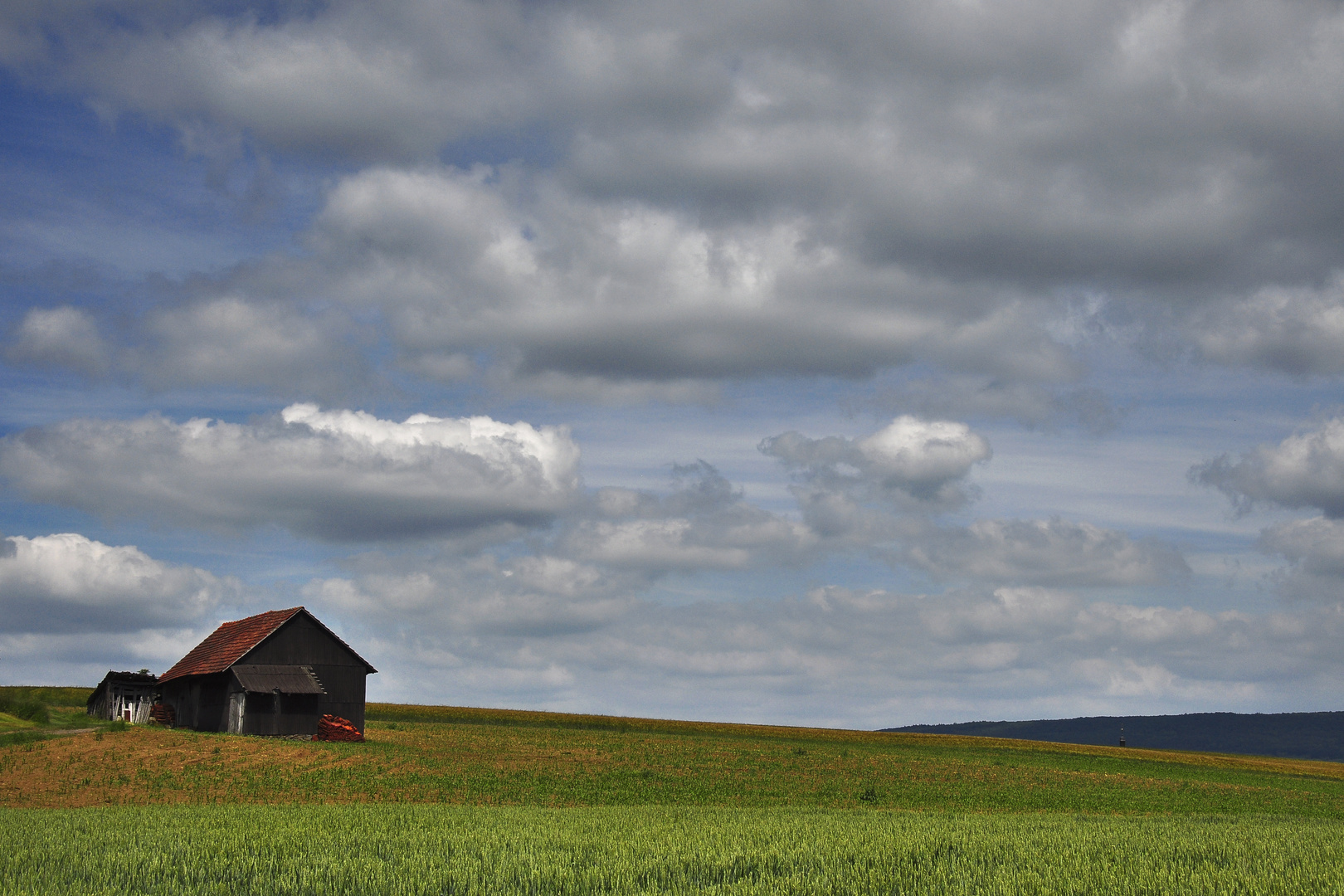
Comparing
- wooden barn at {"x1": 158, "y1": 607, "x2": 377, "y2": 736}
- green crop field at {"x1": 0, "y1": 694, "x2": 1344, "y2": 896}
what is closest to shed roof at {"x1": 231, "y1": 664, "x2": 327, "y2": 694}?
wooden barn at {"x1": 158, "y1": 607, "x2": 377, "y2": 736}

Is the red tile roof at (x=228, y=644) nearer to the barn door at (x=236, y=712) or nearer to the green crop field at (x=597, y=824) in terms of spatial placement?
the barn door at (x=236, y=712)

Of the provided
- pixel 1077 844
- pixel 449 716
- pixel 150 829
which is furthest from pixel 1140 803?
pixel 449 716

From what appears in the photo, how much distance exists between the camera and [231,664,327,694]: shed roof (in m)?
53.3

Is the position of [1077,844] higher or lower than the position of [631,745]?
higher

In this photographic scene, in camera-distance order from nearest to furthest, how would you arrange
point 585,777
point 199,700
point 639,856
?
1. point 639,856
2. point 585,777
3. point 199,700

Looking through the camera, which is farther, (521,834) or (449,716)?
(449,716)

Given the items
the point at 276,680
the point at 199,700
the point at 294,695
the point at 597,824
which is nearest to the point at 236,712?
the point at 276,680

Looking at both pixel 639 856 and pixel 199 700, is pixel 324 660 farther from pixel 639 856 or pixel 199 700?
pixel 639 856

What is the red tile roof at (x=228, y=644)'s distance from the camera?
55.6m

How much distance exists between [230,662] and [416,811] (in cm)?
3680

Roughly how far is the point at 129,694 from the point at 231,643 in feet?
41.8

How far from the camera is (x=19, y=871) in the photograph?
14719mm

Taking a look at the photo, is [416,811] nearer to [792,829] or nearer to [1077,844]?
[792,829]

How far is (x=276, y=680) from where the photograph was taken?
2135 inches
